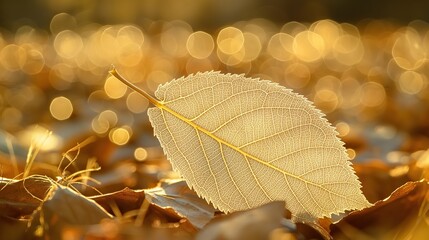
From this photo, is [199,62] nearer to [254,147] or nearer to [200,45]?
[200,45]

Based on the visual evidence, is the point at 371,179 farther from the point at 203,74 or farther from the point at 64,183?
the point at 64,183

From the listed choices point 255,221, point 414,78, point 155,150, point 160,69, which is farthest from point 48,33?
point 255,221

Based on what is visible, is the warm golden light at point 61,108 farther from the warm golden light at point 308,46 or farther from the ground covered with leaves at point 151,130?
the warm golden light at point 308,46

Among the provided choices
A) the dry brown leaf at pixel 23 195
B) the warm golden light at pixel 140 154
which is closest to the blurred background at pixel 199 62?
the warm golden light at pixel 140 154

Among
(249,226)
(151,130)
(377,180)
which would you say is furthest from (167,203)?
(151,130)

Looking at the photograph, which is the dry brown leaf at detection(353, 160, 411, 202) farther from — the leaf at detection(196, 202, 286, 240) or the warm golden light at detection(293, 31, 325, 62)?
the warm golden light at detection(293, 31, 325, 62)
